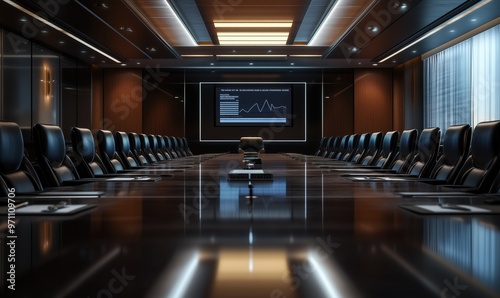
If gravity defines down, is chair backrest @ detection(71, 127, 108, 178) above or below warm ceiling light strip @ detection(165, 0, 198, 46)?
below

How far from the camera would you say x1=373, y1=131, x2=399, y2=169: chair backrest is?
5.19 m

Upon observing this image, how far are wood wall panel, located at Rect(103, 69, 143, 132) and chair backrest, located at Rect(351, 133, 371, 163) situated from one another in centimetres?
719

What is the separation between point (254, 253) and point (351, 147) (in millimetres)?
7010

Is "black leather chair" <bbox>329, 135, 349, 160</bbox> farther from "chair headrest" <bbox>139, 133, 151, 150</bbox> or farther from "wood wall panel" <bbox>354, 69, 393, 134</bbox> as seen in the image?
"wood wall panel" <bbox>354, 69, 393, 134</bbox>

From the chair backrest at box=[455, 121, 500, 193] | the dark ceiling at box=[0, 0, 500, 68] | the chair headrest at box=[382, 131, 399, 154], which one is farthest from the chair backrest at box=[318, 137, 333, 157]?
the chair backrest at box=[455, 121, 500, 193]

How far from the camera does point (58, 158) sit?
11.4 feet

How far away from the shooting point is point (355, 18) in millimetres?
8320

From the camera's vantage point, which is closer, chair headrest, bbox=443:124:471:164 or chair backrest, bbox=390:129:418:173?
chair headrest, bbox=443:124:471:164

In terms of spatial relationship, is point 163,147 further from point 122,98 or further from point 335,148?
point 122,98

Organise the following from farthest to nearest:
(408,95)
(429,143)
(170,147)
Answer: (408,95), (170,147), (429,143)

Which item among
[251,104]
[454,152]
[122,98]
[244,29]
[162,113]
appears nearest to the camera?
[454,152]

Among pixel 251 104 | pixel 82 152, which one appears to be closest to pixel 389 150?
pixel 82 152

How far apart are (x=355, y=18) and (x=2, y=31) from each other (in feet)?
19.8

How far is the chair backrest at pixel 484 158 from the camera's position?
9.47 ft
